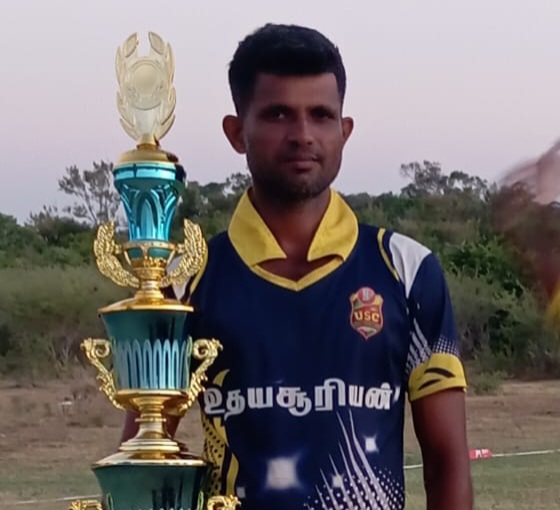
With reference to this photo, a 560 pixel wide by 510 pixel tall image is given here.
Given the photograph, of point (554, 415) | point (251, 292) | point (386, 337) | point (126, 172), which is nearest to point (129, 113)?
point (126, 172)

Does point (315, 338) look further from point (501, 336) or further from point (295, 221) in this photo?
point (501, 336)

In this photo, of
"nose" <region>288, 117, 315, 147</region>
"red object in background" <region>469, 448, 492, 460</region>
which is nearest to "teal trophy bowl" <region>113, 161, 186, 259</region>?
"nose" <region>288, 117, 315, 147</region>

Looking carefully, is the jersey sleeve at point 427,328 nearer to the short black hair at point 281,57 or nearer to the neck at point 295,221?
the neck at point 295,221

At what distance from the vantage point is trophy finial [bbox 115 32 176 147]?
2613 mm

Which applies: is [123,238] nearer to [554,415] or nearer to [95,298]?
[554,415]

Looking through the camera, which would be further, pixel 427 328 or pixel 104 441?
pixel 104 441

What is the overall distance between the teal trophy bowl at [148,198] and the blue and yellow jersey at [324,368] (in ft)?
0.38

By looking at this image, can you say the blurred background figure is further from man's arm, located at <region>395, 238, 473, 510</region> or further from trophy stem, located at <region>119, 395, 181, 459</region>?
trophy stem, located at <region>119, 395, 181, 459</region>

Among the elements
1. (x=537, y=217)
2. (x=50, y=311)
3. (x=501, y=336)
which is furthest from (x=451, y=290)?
(x=537, y=217)

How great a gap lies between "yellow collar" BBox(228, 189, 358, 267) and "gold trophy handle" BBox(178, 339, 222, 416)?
0.59ft

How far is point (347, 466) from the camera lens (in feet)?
8.16

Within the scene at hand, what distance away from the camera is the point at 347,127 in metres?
2.62

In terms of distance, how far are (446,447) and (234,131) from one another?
658mm

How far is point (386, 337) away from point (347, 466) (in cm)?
22
